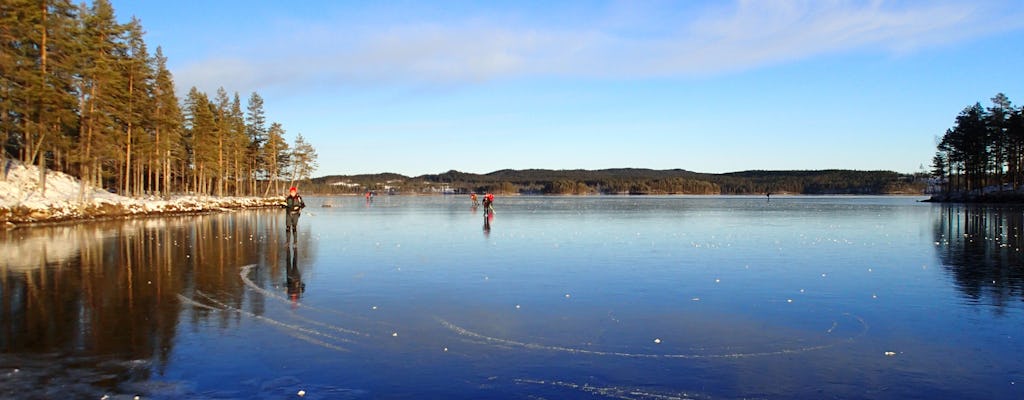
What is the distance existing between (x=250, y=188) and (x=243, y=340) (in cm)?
10304

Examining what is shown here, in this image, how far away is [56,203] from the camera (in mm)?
37469

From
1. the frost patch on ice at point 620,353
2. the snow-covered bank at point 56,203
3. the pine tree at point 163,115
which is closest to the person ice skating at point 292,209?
the frost patch on ice at point 620,353

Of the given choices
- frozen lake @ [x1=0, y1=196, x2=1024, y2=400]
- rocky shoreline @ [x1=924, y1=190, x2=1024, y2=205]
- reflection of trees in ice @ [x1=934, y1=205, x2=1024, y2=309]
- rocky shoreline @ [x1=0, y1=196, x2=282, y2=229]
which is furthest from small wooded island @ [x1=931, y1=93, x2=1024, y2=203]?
rocky shoreline @ [x1=0, y1=196, x2=282, y2=229]

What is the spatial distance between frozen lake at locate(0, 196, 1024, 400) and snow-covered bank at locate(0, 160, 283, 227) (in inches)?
714

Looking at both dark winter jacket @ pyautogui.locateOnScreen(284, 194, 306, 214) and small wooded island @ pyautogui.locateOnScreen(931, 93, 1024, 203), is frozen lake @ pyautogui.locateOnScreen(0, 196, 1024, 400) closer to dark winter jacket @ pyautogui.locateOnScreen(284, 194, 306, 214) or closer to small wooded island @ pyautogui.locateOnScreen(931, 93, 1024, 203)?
dark winter jacket @ pyautogui.locateOnScreen(284, 194, 306, 214)

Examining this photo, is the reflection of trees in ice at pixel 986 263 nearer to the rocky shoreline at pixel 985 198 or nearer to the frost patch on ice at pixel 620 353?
the frost patch on ice at pixel 620 353

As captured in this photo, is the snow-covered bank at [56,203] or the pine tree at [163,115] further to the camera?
the pine tree at [163,115]

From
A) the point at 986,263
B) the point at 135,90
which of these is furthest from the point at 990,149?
the point at 135,90

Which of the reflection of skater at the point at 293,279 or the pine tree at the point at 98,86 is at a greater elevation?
the pine tree at the point at 98,86

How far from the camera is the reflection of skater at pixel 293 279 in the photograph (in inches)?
493

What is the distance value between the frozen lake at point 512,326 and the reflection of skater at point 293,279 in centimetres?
11

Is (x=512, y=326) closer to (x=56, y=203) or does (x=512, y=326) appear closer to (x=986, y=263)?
(x=986, y=263)

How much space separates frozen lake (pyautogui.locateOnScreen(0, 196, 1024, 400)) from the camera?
6.78m

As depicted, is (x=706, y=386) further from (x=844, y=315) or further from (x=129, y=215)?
(x=129, y=215)
